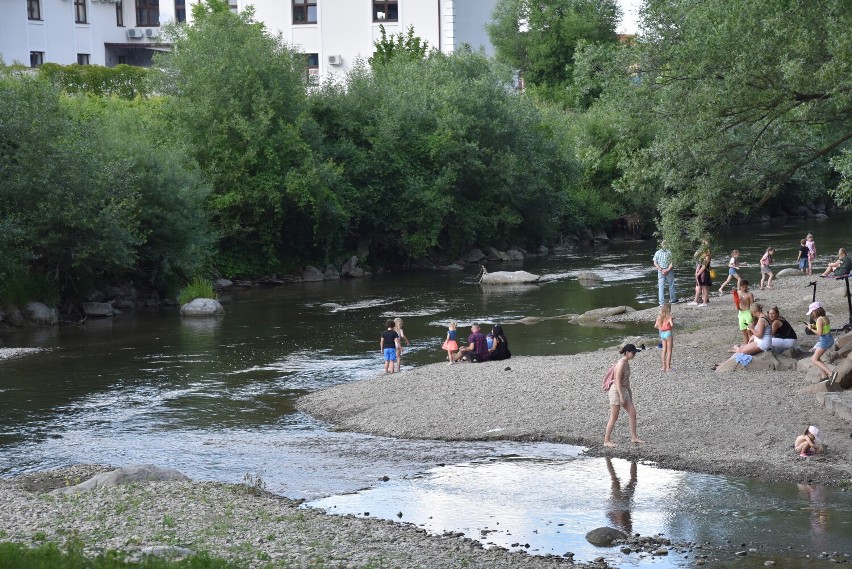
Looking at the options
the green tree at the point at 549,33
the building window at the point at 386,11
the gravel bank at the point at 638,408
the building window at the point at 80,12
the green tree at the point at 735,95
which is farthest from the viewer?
the green tree at the point at 549,33

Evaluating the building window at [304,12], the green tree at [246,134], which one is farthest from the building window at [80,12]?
the green tree at [246,134]

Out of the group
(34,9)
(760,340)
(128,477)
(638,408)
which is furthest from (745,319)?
(34,9)

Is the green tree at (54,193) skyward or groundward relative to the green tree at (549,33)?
groundward

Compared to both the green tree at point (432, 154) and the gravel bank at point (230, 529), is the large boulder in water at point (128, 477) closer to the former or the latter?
the gravel bank at point (230, 529)

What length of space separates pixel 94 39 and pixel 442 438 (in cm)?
6725

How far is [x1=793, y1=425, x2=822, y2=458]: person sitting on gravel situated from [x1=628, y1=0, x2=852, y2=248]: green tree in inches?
234

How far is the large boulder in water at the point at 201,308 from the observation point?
1609 inches

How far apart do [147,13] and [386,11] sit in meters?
21.2

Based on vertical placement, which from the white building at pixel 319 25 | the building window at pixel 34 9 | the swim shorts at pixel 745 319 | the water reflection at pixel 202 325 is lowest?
the water reflection at pixel 202 325

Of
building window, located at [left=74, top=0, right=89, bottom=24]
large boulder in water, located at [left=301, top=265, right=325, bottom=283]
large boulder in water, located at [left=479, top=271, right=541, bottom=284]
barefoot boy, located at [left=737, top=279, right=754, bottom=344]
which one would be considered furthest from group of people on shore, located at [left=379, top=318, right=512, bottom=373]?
building window, located at [left=74, top=0, right=89, bottom=24]

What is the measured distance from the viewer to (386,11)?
240 feet

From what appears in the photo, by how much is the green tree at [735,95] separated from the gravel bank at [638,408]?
376 cm

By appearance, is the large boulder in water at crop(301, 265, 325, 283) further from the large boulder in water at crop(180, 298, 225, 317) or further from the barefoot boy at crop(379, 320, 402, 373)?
the barefoot boy at crop(379, 320, 402, 373)

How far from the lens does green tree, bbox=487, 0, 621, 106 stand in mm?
83562
